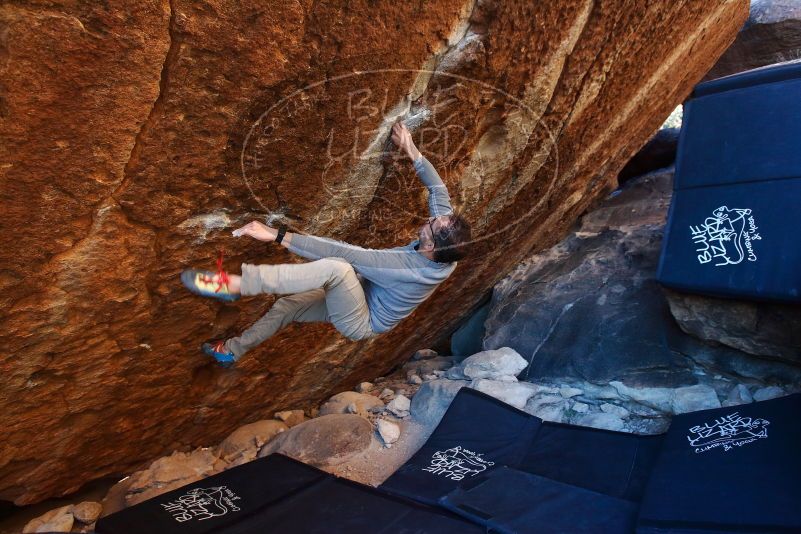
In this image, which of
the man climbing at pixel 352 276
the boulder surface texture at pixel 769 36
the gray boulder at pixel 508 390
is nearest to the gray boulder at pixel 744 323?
the gray boulder at pixel 508 390

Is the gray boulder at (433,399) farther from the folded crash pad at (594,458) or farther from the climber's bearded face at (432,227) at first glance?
the climber's bearded face at (432,227)

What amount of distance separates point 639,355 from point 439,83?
2574 mm

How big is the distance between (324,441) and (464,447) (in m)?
0.88

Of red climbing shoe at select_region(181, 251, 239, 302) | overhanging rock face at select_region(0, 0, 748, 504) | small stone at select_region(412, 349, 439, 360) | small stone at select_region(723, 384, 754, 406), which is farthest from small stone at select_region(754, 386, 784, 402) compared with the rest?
red climbing shoe at select_region(181, 251, 239, 302)

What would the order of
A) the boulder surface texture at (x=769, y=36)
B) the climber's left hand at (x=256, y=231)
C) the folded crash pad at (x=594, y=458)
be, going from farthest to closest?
1. the boulder surface texture at (x=769, y=36)
2. the folded crash pad at (x=594, y=458)
3. the climber's left hand at (x=256, y=231)

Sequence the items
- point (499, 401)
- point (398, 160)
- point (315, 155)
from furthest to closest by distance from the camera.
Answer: point (499, 401) < point (398, 160) < point (315, 155)

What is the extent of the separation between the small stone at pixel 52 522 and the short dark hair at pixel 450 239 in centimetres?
246

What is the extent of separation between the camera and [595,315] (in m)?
4.34

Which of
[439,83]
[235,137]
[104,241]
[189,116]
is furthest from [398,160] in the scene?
[104,241]

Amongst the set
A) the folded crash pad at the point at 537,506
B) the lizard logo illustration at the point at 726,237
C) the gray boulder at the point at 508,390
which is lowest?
the folded crash pad at the point at 537,506

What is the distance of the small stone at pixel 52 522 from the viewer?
289 cm

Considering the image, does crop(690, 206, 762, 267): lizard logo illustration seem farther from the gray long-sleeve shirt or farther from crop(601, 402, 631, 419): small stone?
the gray long-sleeve shirt

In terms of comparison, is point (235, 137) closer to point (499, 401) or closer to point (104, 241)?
point (104, 241)

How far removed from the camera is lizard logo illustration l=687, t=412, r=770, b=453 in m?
2.70
